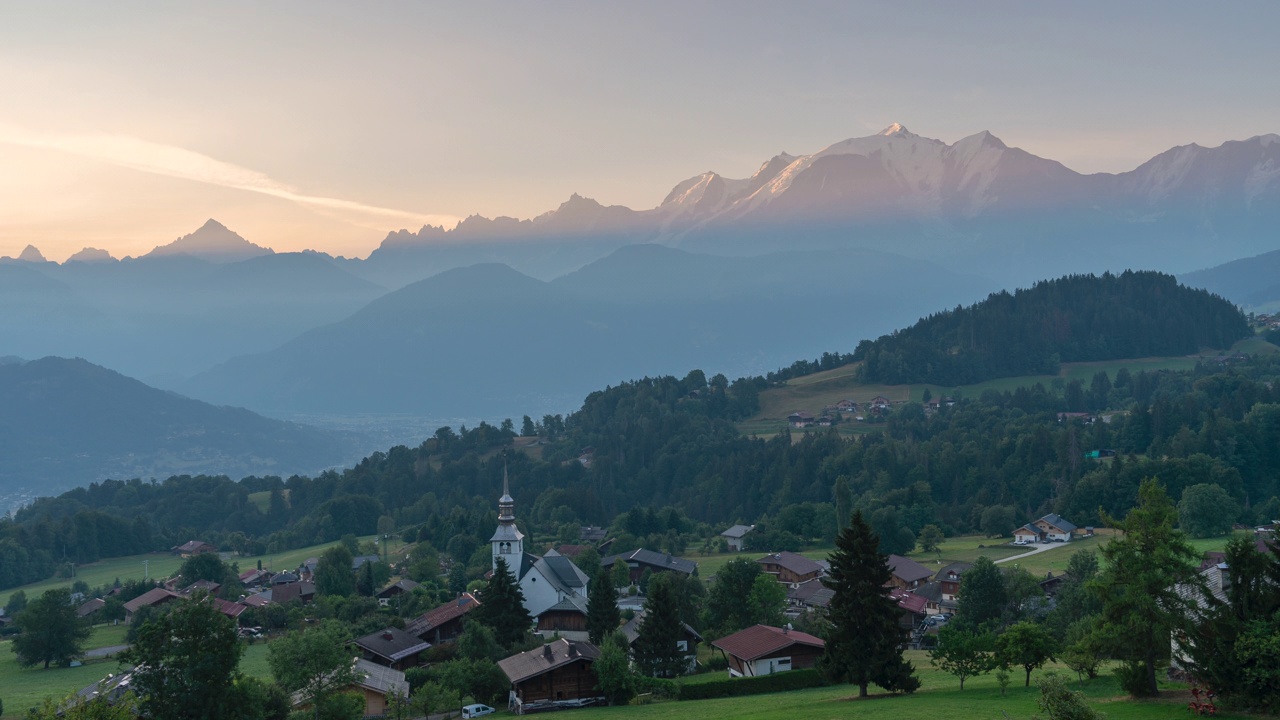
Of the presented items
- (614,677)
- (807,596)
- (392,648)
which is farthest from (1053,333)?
(614,677)

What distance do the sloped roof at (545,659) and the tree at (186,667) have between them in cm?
1314

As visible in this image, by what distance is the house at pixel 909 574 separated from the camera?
6562 centimetres

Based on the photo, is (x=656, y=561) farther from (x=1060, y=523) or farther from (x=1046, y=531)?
(x=1060, y=523)

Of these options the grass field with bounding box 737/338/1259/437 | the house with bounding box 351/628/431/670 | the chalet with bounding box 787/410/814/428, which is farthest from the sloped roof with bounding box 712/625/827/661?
the grass field with bounding box 737/338/1259/437

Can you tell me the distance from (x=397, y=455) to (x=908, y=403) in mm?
65862

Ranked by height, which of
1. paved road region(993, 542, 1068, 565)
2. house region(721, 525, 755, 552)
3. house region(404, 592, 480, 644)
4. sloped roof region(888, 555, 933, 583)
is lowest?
house region(721, 525, 755, 552)

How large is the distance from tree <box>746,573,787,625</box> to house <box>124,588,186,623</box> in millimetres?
39076

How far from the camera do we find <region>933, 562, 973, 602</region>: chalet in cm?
6185

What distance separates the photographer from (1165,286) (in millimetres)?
174000

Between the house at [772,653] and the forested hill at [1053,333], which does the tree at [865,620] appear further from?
the forested hill at [1053,333]

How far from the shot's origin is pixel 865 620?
31.7 m

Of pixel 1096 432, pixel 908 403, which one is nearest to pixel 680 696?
pixel 1096 432

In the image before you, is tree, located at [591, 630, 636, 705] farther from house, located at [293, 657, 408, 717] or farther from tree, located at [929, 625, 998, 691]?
tree, located at [929, 625, 998, 691]

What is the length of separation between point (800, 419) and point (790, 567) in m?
71.5
